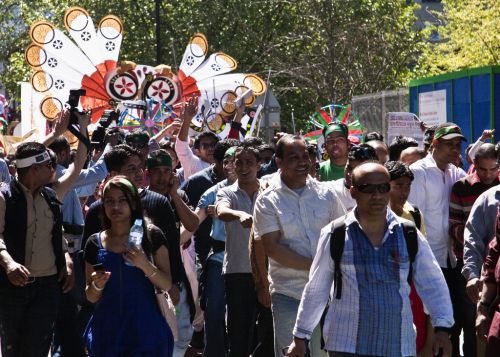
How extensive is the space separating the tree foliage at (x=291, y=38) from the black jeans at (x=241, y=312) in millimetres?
19733

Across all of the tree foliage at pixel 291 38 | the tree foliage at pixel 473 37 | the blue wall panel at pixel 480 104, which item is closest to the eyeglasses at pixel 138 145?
the blue wall panel at pixel 480 104

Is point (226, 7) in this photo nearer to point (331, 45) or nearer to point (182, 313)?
point (331, 45)

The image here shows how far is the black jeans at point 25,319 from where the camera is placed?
8047 millimetres

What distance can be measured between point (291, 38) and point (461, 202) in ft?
79.8

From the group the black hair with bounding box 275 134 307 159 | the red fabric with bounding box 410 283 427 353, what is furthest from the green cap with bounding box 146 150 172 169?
the red fabric with bounding box 410 283 427 353

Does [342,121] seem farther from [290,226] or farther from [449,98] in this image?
[290,226]

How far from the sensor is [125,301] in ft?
22.2

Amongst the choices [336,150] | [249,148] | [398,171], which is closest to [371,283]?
[398,171]

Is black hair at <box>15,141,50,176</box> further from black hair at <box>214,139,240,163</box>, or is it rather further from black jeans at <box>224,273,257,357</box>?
black hair at <box>214,139,240,163</box>

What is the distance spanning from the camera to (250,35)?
3734 cm

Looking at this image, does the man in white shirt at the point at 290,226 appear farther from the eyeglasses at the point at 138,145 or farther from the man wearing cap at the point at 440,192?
the eyeglasses at the point at 138,145

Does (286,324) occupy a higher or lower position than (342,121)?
lower

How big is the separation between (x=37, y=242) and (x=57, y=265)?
246 millimetres

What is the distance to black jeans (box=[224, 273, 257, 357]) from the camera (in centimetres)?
877
